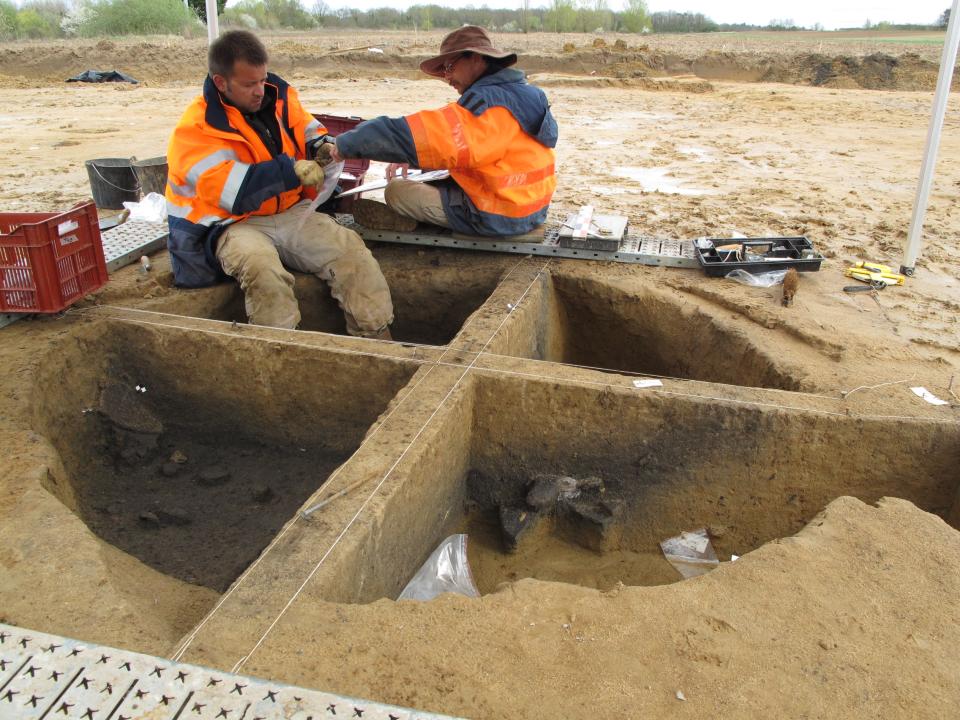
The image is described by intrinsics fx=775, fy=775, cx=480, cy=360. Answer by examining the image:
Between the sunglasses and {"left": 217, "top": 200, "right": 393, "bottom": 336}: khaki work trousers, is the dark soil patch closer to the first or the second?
{"left": 217, "top": 200, "right": 393, "bottom": 336}: khaki work trousers

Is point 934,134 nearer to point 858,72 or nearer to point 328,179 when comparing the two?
point 328,179

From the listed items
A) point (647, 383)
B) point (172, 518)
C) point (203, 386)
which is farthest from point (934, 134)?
point (172, 518)

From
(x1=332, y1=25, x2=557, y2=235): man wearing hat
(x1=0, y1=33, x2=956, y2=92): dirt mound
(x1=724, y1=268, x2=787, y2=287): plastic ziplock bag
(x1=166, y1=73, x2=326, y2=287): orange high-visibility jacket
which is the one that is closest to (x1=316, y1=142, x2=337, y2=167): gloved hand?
(x1=332, y1=25, x2=557, y2=235): man wearing hat

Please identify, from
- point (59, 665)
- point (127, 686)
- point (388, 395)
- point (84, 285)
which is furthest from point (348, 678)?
point (84, 285)

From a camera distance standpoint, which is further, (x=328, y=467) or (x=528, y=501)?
(x=328, y=467)

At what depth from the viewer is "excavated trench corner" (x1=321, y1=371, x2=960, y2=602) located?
10.5 ft

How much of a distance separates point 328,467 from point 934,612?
2697mm

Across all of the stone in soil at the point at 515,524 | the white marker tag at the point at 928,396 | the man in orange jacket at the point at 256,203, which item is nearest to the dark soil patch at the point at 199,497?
the man in orange jacket at the point at 256,203

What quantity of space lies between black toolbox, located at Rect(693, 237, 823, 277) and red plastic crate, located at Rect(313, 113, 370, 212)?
2.37m

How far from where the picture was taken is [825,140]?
10664 millimetres

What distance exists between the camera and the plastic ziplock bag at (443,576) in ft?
9.75

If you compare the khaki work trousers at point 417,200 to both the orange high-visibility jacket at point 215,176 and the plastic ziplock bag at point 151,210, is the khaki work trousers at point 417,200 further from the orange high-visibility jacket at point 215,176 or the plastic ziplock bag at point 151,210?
the plastic ziplock bag at point 151,210

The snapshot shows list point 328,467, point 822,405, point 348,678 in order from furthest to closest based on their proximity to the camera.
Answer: point 328,467 → point 822,405 → point 348,678

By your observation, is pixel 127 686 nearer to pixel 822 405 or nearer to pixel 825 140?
pixel 822 405
